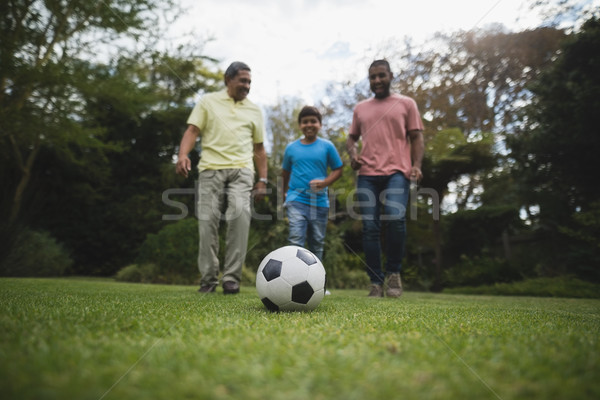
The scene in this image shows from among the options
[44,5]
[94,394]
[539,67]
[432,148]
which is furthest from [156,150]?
[539,67]

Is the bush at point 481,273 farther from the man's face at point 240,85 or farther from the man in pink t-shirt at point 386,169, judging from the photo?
the man's face at point 240,85

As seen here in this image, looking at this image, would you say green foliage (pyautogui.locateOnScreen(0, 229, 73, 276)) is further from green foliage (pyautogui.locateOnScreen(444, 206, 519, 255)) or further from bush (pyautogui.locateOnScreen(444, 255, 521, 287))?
green foliage (pyautogui.locateOnScreen(444, 206, 519, 255))

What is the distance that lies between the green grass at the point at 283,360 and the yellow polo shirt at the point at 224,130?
8.50 ft

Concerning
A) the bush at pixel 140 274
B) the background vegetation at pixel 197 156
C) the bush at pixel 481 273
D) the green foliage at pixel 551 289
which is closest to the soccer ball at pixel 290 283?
the background vegetation at pixel 197 156

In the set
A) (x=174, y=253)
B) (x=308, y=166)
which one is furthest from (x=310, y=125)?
(x=174, y=253)

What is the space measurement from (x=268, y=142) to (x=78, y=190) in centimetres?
731

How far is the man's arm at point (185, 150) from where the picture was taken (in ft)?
13.1

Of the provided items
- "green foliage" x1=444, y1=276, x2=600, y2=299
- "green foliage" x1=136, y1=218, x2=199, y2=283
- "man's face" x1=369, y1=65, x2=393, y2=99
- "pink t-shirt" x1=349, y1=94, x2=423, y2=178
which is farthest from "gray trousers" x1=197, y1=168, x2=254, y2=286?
"green foliage" x1=444, y1=276, x2=600, y2=299

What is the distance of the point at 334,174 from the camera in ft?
14.9

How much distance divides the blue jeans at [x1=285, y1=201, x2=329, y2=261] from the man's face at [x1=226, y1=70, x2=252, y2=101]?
143cm

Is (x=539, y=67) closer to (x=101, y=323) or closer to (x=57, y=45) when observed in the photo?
(x=57, y=45)

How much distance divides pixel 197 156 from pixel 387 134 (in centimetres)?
914

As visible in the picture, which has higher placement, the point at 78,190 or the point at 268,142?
the point at 268,142

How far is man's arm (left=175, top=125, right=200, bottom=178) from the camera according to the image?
399cm
